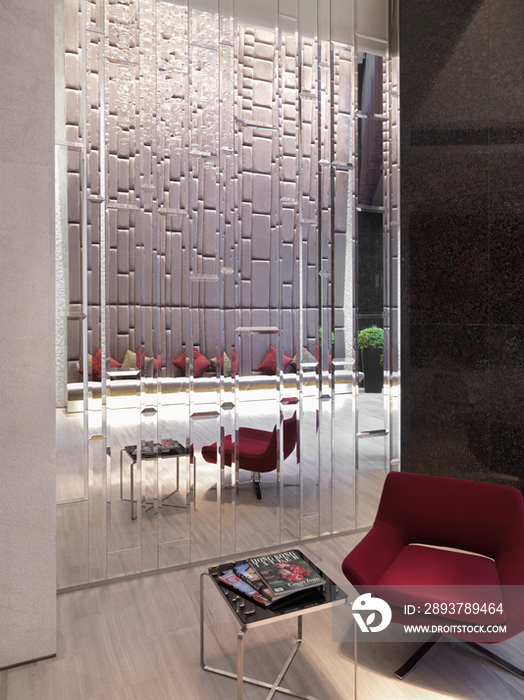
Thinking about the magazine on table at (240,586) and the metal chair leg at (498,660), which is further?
the metal chair leg at (498,660)

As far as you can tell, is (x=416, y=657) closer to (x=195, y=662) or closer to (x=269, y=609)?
(x=269, y=609)

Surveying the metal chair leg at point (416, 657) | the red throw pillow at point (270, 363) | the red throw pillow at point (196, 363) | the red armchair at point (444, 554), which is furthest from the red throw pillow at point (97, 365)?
the metal chair leg at point (416, 657)

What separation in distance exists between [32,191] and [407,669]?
8.54 feet

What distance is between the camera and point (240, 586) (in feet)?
6.35

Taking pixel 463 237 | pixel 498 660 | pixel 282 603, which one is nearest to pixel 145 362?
pixel 282 603

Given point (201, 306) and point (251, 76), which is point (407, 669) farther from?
point (251, 76)

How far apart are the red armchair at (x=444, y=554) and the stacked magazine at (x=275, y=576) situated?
10.0 inches

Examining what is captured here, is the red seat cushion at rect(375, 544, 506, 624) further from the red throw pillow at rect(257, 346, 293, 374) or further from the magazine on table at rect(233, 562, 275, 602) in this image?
the red throw pillow at rect(257, 346, 293, 374)

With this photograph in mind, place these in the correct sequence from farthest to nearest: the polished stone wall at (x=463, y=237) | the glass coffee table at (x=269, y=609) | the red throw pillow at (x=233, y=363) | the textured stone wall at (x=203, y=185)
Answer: the red throw pillow at (x=233, y=363) → the polished stone wall at (x=463, y=237) → the textured stone wall at (x=203, y=185) → the glass coffee table at (x=269, y=609)

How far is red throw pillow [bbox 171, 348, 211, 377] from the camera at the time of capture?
113 inches

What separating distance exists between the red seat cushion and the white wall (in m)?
1.51

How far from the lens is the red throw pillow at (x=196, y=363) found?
9.40 ft

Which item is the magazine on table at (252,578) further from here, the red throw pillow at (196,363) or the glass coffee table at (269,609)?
the red throw pillow at (196,363)

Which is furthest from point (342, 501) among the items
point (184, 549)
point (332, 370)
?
point (184, 549)
